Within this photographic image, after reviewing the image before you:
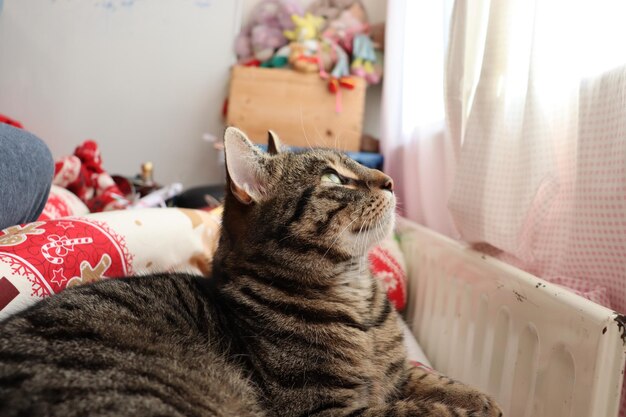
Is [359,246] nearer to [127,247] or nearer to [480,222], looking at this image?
[480,222]

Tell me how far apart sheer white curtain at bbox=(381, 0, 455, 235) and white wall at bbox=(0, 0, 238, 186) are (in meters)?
1.31

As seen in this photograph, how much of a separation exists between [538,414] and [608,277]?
26cm

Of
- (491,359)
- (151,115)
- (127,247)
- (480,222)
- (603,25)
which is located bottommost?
(491,359)

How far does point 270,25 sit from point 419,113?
4.73ft

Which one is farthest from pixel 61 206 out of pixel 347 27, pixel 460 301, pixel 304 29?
pixel 347 27

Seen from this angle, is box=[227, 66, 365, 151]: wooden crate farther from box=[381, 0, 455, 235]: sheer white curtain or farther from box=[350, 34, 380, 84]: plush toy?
box=[381, 0, 455, 235]: sheer white curtain

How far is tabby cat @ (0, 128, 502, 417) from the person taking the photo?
643 mm

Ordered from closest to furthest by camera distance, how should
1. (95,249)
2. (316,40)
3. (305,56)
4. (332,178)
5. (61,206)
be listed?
(332,178) → (95,249) → (61,206) → (305,56) → (316,40)

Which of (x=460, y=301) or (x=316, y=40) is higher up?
(x=316, y=40)

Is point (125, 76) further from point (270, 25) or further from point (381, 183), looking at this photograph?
point (381, 183)

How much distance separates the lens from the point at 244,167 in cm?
93

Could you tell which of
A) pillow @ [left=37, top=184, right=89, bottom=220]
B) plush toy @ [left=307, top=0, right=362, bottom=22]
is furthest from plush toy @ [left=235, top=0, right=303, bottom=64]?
pillow @ [left=37, top=184, right=89, bottom=220]

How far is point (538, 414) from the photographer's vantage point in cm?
76

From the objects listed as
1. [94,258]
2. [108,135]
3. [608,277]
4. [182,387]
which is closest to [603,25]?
[608,277]
